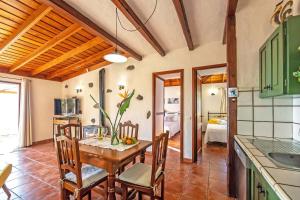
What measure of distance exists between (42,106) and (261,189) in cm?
623

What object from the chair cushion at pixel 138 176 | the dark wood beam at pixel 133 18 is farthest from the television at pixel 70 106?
the chair cushion at pixel 138 176

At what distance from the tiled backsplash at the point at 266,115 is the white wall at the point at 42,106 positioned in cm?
593

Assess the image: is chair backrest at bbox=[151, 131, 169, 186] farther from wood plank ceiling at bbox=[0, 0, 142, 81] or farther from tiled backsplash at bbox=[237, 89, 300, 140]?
wood plank ceiling at bbox=[0, 0, 142, 81]

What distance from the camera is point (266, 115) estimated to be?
77.4 inches

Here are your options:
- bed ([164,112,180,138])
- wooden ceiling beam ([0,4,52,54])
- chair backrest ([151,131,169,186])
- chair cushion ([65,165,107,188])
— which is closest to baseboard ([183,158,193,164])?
chair backrest ([151,131,169,186])

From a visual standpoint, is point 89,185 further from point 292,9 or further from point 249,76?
point 292,9

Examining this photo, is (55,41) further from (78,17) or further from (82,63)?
(82,63)

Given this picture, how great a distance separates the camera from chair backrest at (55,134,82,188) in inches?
59.1

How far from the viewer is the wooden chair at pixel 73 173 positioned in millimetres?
1521

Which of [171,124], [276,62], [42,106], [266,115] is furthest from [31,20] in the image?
[171,124]

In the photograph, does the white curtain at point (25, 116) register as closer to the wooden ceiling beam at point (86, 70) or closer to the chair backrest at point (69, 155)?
the wooden ceiling beam at point (86, 70)

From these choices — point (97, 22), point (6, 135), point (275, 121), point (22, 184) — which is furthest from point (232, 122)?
point (6, 135)

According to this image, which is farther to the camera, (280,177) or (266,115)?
(266,115)

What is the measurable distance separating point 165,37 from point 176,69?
2.81ft
